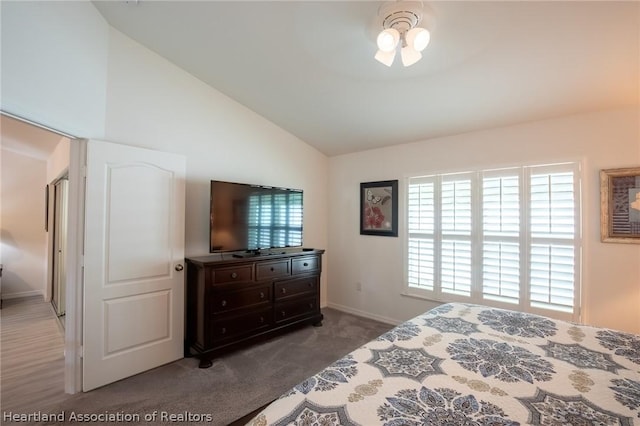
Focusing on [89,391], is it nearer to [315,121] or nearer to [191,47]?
[191,47]

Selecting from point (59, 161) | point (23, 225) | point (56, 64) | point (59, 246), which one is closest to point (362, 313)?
point (56, 64)

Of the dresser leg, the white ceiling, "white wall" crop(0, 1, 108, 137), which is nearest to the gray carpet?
the dresser leg

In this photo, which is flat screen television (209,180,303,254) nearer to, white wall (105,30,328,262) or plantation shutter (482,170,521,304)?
white wall (105,30,328,262)

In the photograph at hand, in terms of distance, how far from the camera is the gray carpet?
6.66ft

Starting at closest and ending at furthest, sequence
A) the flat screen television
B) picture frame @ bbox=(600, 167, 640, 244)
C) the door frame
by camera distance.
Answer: the door frame, picture frame @ bbox=(600, 167, 640, 244), the flat screen television

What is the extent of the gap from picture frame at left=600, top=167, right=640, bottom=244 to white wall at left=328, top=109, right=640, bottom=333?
0.18 ft

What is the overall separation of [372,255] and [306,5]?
3029 mm

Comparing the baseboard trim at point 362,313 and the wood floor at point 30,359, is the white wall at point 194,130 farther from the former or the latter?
the wood floor at point 30,359

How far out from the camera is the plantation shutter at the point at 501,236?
2.90 metres

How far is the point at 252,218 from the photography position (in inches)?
124

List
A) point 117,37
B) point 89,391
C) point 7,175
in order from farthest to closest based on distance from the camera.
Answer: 1. point 7,175
2. point 117,37
3. point 89,391

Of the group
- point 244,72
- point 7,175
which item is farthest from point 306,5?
point 7,175

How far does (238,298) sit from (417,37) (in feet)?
8.71

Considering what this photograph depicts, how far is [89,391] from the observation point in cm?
222
